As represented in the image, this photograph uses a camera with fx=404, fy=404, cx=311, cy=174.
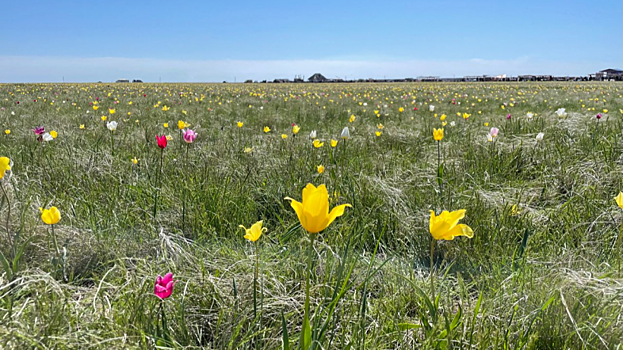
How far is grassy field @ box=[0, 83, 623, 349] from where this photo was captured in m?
1.46

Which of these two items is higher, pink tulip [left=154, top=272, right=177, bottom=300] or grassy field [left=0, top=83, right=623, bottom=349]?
pink tulip [left=154, top=272, right=177, bottom=300]


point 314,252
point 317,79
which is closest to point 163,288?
point 314,252

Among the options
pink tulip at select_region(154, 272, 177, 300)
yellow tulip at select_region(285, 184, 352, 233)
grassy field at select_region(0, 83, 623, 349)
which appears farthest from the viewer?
grassy field at select_region(0, 83, 623, 349)

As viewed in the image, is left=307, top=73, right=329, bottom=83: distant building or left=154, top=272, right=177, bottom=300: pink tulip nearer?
left=154, top=272, right=177, bottom=300: pink tulip

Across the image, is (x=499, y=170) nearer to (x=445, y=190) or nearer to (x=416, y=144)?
(x=445, y=190)

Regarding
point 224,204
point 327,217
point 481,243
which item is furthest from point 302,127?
point 327,217

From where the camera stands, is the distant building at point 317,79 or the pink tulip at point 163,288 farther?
the distant building at point 317,79

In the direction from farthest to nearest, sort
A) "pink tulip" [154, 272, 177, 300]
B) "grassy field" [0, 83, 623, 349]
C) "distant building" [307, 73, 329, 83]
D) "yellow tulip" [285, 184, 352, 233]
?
1. "distant building" [307, 73, 329, 83]
2. "grassy field" [0, 83, 623, 349]
3. "pink tulip" [154, 272, 177, 300]
4. "yellow tulip" [285, 184, 352, 233]

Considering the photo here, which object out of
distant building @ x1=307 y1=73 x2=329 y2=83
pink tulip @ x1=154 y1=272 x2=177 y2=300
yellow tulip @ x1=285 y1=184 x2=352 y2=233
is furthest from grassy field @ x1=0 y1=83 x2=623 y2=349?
distant building @ x1=307 y1=73 x2=329 y2=83

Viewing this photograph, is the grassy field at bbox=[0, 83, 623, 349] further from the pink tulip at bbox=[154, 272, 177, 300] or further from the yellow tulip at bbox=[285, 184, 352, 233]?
the pink tulip at bbox=[154, 272, 177, 300]

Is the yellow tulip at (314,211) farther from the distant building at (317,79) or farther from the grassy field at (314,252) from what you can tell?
the distant building at (317,79)

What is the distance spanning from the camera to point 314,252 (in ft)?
6.75

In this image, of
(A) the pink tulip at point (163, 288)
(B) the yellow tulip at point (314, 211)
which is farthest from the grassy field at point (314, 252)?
(A) the pink tulip at point (163, 288)

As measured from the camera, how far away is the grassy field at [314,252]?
1.46 metres
